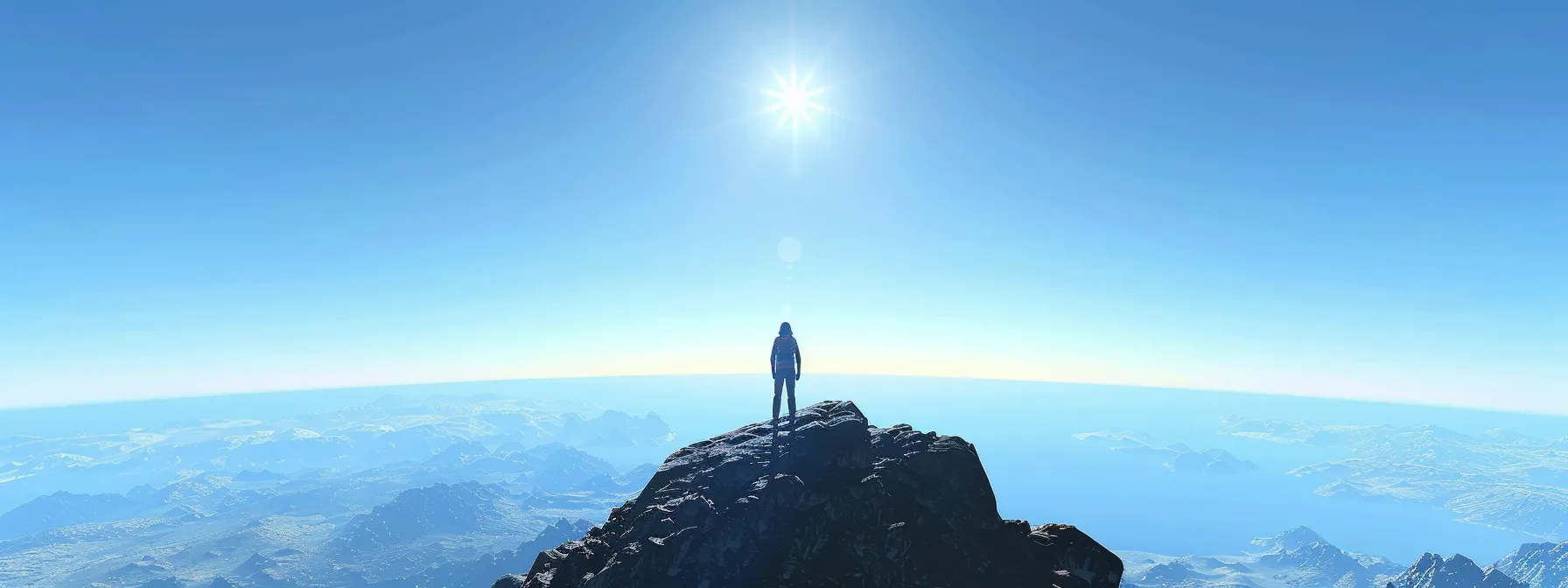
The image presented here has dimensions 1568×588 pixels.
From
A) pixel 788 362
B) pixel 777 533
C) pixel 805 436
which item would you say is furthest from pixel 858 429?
pixel 777 533

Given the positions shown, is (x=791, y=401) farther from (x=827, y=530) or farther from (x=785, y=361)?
(x=827, y=530)

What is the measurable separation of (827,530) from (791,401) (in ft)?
24.9

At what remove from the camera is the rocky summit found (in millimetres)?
23156

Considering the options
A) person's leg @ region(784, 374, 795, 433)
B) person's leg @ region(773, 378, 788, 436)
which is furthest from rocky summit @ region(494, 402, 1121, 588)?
person's leg @ region(773, 378, 788, 436)

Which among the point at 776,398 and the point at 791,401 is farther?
the point at 776,398

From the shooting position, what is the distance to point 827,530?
24078 millimetres

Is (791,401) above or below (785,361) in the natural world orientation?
below

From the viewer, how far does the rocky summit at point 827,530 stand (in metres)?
23.2

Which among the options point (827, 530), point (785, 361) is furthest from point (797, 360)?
point (827, 530)

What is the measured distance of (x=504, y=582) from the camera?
32.4 meters

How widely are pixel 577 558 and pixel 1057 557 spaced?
21859 mm

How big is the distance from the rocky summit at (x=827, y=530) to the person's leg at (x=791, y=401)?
1450 mm

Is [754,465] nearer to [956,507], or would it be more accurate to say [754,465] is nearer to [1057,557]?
[956,507]

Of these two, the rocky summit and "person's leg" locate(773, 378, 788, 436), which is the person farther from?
the rocky summit
